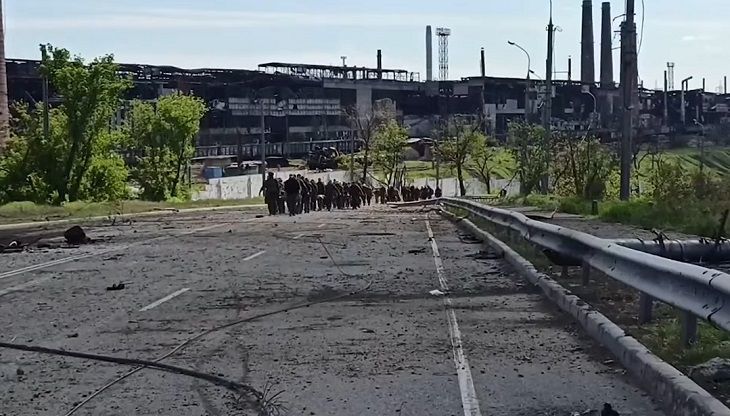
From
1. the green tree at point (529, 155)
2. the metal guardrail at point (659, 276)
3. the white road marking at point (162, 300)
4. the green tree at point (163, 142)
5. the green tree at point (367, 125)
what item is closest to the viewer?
the metal guardrail at point (659, 276)

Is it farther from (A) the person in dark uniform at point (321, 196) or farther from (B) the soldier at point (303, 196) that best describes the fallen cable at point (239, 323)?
(A) the person in dark uniform at point (321, 196)

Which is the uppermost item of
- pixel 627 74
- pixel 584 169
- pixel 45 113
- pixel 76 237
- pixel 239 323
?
pixel 627 74

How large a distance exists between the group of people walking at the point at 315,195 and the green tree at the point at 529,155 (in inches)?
370

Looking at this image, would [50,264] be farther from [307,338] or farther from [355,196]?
[355,196]

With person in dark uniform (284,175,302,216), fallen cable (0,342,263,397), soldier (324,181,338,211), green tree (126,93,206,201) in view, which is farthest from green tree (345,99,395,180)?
fallen cable (0,342,263,397)

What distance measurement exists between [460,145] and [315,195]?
3582 centimetres

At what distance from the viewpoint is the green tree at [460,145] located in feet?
270

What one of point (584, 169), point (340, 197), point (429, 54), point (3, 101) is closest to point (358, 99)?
point (429, 54)

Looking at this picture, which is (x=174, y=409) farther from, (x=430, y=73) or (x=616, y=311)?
(x=430, y=73)

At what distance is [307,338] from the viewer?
10398 millimetres

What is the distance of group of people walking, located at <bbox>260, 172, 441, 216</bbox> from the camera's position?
41938mm

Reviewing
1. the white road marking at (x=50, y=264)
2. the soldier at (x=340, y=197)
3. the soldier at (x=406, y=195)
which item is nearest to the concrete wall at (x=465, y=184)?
the soldier at (x=406, y=195)

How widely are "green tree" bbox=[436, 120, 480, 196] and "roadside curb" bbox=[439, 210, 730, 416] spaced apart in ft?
222

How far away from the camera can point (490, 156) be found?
86.4 meters
